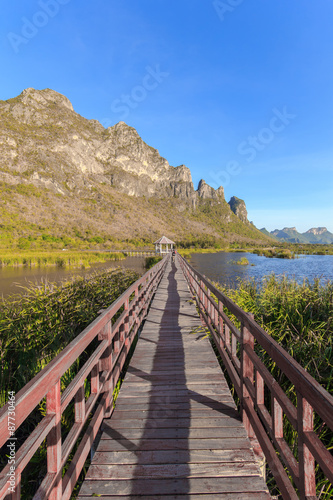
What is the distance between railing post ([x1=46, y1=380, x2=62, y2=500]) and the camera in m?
1.55

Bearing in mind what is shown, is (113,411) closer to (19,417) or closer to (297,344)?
(19,417)

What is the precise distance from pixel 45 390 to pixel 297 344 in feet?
15.0

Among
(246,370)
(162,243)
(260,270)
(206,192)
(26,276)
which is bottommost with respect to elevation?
(260,270)

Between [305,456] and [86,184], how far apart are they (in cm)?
11924

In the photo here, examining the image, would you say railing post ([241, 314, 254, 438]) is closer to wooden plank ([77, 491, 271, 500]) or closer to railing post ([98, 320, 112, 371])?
wooden plank ([77, 491, 271, 500])

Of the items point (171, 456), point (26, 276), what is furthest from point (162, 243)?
point (171, 456)

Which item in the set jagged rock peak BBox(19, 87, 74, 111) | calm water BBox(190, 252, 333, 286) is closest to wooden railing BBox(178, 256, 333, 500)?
calm water BBox(190, 252, 333, 286)

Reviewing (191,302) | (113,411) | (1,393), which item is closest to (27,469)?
(113,411)

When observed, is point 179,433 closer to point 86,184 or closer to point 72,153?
point 86,184

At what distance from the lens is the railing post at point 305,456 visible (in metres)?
1.40

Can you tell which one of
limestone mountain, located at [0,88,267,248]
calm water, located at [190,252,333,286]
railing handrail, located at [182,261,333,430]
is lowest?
calm water, located at [190,252,333,286]

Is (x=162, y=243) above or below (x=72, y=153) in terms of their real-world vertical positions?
below

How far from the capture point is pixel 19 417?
1.11 m

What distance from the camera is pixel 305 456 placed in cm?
141
